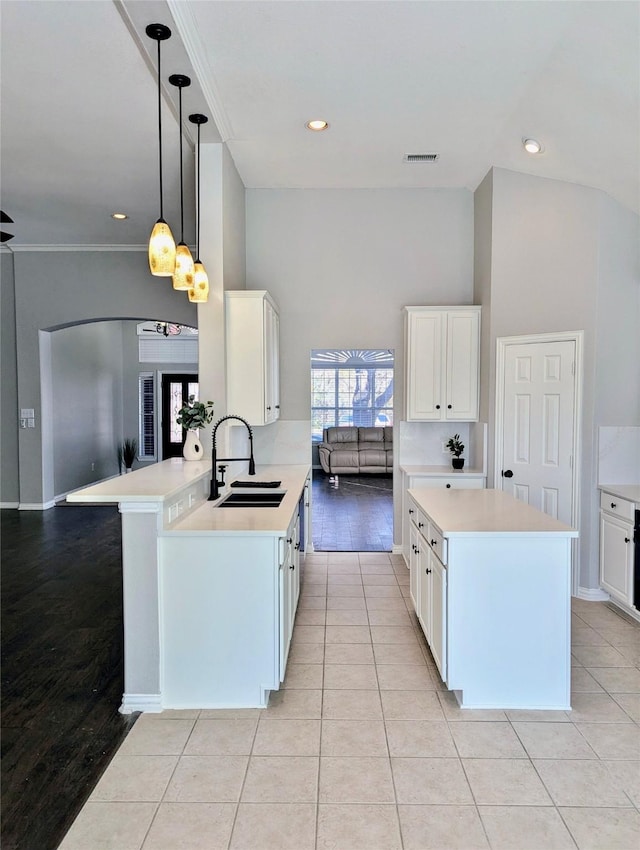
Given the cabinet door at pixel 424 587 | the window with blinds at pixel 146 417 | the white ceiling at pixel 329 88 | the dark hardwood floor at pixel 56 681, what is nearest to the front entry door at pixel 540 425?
the white ceiling at pixel 329 88

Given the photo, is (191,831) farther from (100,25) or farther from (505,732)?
(100,25)

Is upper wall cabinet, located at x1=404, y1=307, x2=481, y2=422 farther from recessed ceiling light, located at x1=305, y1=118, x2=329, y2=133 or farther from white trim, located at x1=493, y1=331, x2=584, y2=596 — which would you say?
recessed ceiling light, located at x1=305, y1=118, x2=329, y2=133

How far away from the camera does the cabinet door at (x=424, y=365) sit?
4.72 m

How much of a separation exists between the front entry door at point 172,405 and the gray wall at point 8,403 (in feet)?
10.1

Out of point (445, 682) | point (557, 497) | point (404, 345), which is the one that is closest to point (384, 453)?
point (404, 345)

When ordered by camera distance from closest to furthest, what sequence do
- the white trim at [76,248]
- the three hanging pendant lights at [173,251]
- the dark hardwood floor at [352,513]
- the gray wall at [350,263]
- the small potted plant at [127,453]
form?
the three hanging pendant lights at [173,251] < the gray wall at [350,263] < the dark hardwood floor at [352,513] < the white trim at [76,248] < the small potted plant at [127,453]

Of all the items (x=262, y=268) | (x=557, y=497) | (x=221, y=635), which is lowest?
(x=221, y=635)

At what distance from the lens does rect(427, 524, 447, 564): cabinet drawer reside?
256 cm

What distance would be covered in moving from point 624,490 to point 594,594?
858mm

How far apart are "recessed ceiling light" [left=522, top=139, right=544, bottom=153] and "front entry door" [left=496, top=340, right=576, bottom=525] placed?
55.2 inches

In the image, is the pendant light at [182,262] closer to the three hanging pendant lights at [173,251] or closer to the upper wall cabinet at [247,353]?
the three hanging pendant lights at [173,251]

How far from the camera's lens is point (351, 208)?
494cm

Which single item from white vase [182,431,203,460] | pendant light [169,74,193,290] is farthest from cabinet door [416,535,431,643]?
pendant light [169,74,193,290]

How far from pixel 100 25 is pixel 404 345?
10.8 ft
